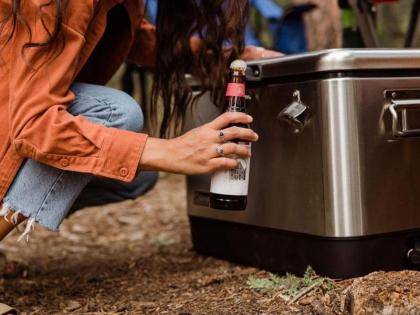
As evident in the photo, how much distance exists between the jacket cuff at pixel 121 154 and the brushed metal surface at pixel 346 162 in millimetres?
426

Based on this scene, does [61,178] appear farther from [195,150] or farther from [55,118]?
[195,150]

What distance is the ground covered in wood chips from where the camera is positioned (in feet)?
4.51

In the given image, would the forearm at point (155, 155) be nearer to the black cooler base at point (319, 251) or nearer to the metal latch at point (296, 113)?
the metal latch at point (296, 113)

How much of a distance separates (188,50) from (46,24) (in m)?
0.58

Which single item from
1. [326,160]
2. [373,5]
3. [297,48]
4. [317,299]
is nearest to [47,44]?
[326,160]

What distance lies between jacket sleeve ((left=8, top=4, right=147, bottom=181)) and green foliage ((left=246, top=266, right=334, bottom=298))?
469 mm

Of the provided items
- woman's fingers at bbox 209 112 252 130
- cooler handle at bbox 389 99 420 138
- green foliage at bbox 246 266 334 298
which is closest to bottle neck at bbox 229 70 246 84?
woman's fingers at bbox 209 112 252 130

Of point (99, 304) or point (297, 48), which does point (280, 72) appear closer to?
point (99, 304)

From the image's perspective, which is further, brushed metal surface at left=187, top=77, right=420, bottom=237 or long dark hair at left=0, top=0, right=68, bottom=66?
brushed metal surface at left=187, top=77, right=420, bottom=237

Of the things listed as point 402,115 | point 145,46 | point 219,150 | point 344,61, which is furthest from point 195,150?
point 145,46

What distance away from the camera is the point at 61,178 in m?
1.56

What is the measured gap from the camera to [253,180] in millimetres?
1802

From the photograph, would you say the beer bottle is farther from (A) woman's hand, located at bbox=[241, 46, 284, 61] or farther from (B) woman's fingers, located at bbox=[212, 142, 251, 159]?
(A) woman's hand, located at bbox=[241, 46, 284, 61]

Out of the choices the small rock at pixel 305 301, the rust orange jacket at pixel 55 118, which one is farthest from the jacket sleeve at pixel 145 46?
the small rock at pixel 305 301
